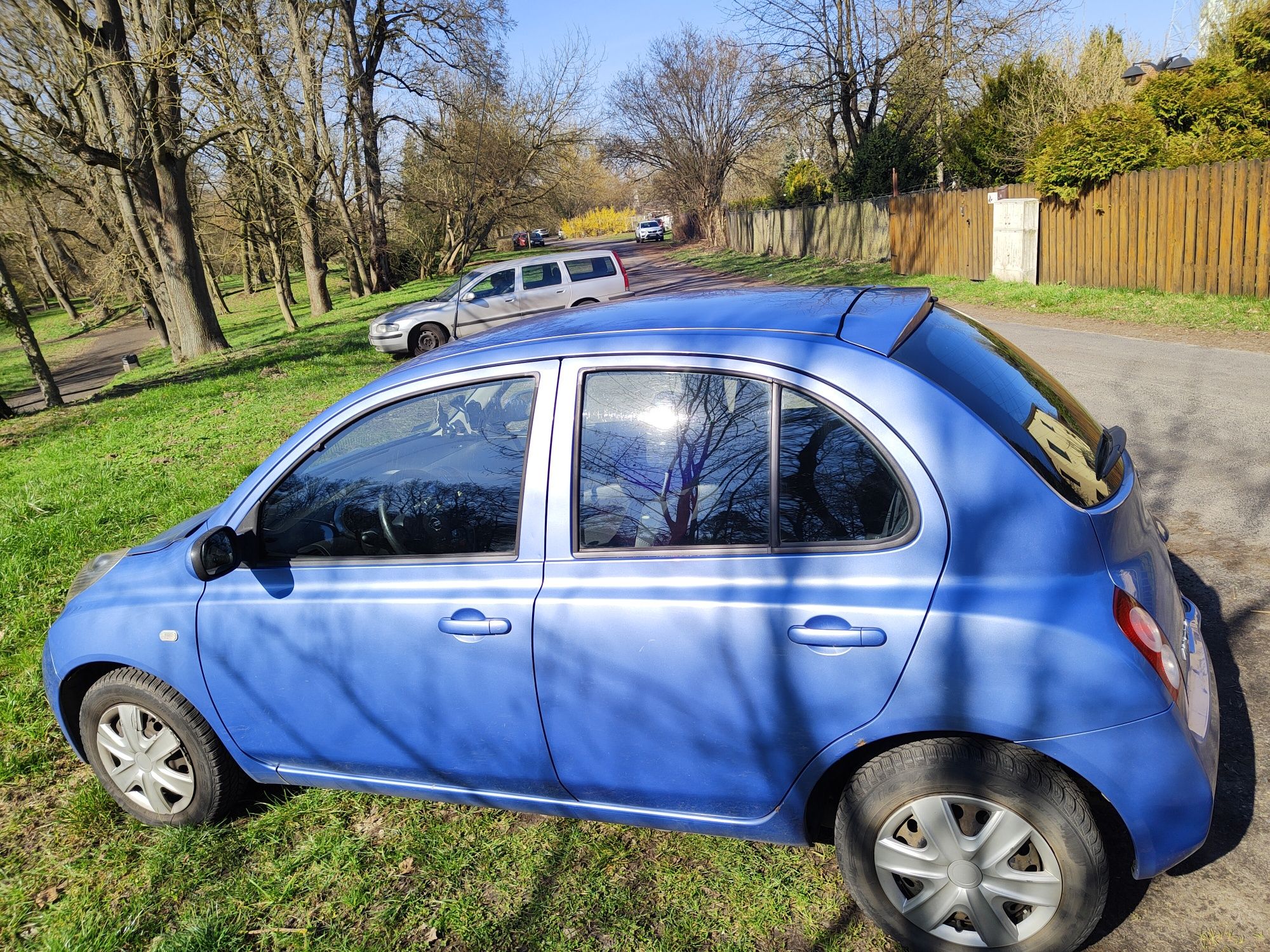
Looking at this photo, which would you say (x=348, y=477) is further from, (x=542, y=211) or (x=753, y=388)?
(x=542, y=211)

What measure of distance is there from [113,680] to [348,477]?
47.6 inches

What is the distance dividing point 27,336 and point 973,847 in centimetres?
1724

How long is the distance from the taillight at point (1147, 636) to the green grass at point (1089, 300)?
447 inches

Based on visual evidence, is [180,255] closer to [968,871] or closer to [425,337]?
[425,337]

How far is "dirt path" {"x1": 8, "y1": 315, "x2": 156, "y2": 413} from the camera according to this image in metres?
21.9

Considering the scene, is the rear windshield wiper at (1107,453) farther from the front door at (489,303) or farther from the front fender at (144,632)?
the front door at (489,303)

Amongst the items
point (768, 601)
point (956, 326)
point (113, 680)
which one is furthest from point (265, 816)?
point (956, 326)

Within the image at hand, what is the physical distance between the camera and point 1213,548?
469 cm

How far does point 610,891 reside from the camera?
2.79 metres

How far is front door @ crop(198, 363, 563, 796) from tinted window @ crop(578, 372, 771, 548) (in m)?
0.17

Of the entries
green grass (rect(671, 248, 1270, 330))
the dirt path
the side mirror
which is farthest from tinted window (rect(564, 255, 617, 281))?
the side mirror

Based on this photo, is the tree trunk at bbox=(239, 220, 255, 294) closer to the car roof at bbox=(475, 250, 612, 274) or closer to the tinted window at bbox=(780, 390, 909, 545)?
the car roof at bbox=(475, 250, 612, 274)

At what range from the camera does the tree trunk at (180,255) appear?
1869 cm

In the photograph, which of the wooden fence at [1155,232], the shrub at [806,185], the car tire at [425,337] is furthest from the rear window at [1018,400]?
the shrub at [806,185]
